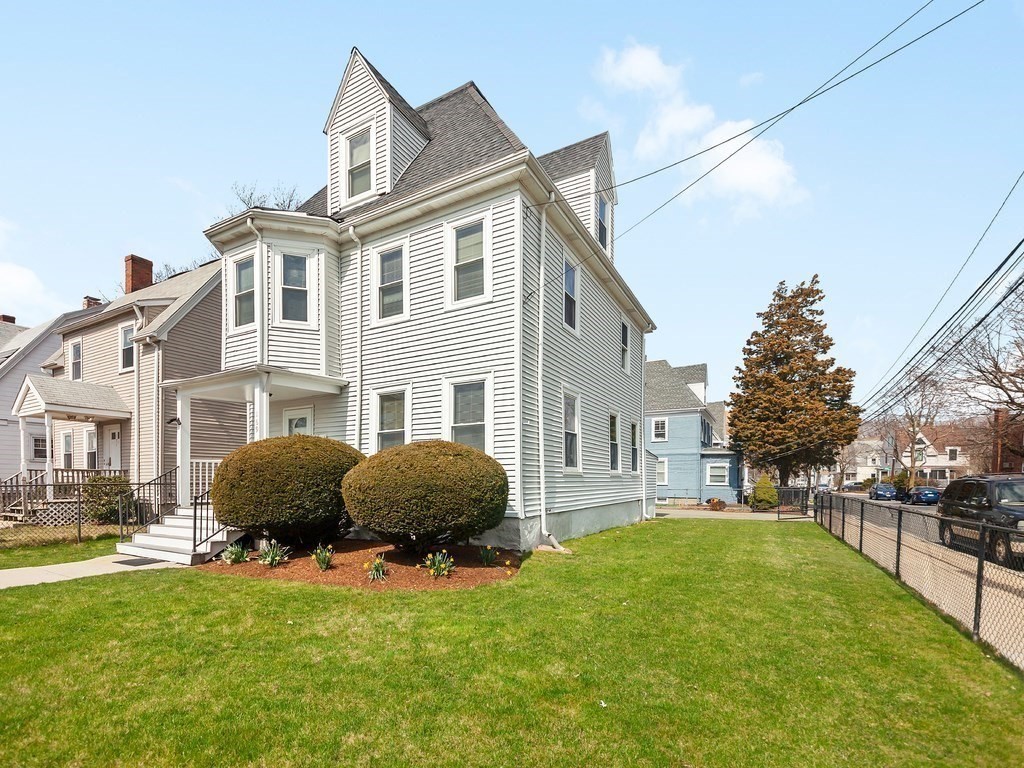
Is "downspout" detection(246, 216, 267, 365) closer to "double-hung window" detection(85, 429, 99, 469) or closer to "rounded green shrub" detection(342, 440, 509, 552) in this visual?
"rounded green shrub" detection(342, 440, 509, 552)

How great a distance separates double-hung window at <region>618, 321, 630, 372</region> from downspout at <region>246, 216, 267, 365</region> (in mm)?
10140

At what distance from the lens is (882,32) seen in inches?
310

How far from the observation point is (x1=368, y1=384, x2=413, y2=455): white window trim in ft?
35.7

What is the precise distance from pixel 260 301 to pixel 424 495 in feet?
22.0

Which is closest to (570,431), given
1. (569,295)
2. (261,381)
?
(569,295)

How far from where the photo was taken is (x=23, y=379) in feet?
77.7

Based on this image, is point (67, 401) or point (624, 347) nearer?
point (67, 401)

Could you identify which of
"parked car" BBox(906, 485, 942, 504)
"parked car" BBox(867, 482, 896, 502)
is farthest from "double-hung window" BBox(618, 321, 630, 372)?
"parked car" BBox(867, 482, 896, 502)

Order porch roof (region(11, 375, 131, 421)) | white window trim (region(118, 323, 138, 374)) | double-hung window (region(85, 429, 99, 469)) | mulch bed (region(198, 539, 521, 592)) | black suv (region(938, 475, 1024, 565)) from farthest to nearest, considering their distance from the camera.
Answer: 1. double-hung window (region(85, 429, 99, 469))
2. white window trim (region(118, 323, 138, 374))
3. porch roof (region(11, 375, 131, 421))
4. black suv (region(938, 475, 1024, 565))
5. mulch bed (region(198, 539, 521, 592))

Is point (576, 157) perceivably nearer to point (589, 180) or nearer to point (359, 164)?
point (589, 180)

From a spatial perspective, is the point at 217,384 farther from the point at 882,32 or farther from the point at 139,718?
the point at 882,32

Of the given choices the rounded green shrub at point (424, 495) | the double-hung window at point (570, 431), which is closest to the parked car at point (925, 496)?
the double-hung window at point (570, 431)

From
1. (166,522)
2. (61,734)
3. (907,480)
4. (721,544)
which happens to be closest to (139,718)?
(61,734)

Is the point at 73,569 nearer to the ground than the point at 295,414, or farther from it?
nearer to the ground
